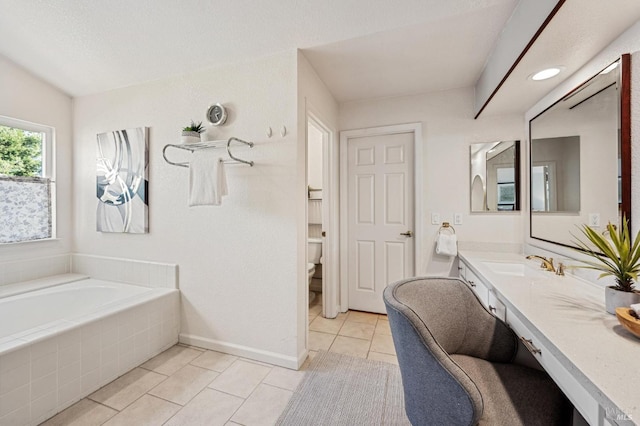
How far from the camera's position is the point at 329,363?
2.03 m

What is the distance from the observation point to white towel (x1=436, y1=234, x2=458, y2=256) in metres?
2.44

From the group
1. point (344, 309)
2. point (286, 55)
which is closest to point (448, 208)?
point (344, 309)

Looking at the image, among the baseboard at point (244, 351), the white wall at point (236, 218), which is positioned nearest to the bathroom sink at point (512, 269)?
the white wall at point (236, 218)

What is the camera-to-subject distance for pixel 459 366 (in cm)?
100

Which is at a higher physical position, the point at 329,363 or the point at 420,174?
the point at 420,174

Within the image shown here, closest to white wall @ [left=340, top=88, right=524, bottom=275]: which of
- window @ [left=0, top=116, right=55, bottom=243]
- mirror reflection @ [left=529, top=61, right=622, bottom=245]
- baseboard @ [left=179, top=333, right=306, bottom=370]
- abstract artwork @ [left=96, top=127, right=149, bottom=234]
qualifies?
mirror reflection @ [left=529, top=61, right=622, bottom=245]

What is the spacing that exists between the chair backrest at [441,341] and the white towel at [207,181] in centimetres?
144

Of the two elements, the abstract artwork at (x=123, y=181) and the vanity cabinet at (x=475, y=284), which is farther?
the abstract artwork at (x=123, y=181)

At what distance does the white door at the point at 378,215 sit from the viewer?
2785 millimetres

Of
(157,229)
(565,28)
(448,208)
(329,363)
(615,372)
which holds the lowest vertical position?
(329,363)

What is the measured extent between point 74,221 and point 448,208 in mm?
3873

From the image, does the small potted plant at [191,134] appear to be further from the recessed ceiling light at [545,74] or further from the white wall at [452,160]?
the recessed ceiling light at [545,74]

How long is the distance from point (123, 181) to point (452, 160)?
315 centimetres

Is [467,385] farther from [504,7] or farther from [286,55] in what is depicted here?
[286,55]
